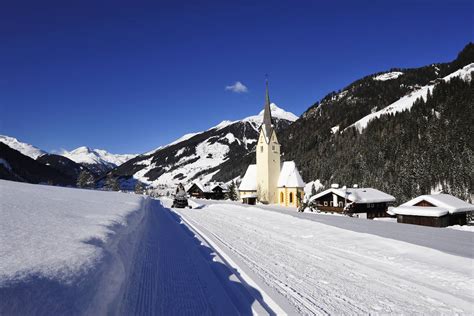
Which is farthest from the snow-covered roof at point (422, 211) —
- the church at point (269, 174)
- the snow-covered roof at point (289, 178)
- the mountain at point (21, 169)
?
the mountain at point (21, 169)

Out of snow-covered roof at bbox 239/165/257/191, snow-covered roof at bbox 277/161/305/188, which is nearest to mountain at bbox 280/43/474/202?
snow-covered roof at bbox 277/161/305/188

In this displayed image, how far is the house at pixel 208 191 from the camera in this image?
8906 centimetres

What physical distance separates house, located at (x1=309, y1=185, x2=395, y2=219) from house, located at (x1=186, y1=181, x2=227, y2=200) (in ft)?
154

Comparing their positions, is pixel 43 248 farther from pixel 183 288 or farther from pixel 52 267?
pixel 183 288

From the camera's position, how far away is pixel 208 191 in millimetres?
89312

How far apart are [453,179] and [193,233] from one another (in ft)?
250

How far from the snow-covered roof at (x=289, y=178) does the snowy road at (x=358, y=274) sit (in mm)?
44271

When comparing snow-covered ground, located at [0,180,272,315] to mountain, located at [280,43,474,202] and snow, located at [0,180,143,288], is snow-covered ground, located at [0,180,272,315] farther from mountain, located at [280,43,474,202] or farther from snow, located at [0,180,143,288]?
mountain, located at [280,43,474,202]

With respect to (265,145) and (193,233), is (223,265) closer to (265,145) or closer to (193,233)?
(193,233)

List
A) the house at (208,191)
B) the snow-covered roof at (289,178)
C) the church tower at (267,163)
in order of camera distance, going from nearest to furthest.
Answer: the snow-covered roof at (289,178), the church tower at (267,163), the house at (208,191)

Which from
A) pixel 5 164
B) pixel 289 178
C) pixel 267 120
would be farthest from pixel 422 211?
pixel 5 164

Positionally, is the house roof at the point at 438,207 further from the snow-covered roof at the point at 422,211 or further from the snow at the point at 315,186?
the snow at the point at 315,186

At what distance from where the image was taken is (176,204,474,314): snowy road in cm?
590

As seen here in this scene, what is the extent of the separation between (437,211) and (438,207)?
3.92 feet
